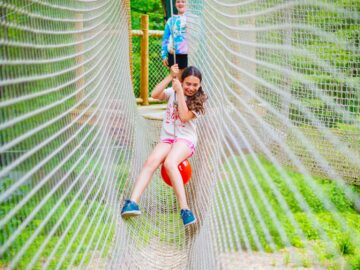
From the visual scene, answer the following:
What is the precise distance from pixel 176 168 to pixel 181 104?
0.27m

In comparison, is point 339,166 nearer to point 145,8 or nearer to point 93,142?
point 93,142

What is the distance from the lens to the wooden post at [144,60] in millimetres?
6098

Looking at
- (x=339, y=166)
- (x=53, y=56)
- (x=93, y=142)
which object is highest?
(x=53, y=56)

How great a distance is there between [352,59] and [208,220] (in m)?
1.39

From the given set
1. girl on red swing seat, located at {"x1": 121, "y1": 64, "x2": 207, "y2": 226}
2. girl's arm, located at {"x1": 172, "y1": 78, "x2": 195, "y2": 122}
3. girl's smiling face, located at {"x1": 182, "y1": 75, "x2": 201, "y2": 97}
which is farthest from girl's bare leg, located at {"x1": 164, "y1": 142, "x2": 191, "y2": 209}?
girl's smiling face, located at {"x1": 182, "y1": 75, "x2": 201, "y2": 97}

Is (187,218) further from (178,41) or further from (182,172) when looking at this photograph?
(178,41)

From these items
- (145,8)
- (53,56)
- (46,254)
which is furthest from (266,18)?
(145,8)

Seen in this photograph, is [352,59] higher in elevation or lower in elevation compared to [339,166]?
higher

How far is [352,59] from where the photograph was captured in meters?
2.86

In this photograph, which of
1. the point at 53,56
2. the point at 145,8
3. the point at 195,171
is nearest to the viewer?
the point at 53,56

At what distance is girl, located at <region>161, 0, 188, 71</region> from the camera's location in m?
3.19

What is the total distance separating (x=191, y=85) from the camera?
92.7 inches

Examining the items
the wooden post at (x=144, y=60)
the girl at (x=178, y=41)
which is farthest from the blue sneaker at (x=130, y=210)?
the wooden post at (x=144, y=60)

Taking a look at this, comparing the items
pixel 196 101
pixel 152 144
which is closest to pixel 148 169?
pixel 196 101
